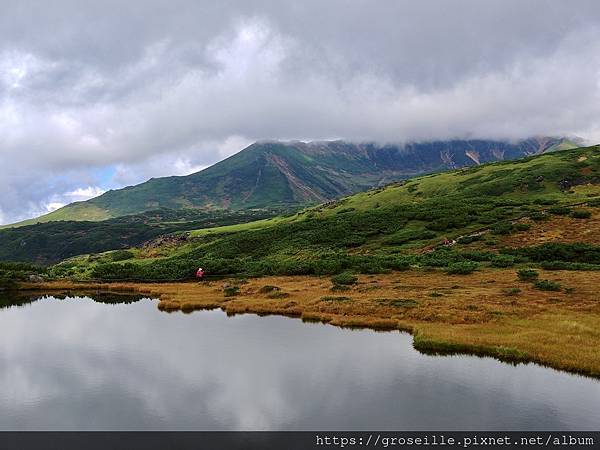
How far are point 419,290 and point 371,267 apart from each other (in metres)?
19.9

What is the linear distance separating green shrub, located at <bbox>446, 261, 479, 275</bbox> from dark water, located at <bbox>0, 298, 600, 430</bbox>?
101 feet

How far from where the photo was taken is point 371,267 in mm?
77312

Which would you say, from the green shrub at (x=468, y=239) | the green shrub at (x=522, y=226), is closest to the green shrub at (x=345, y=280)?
the green shrub at (x=468, y=239)

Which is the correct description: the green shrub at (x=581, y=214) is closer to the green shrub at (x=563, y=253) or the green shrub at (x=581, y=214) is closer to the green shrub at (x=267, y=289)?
the green shrub at (x=563, y=253)

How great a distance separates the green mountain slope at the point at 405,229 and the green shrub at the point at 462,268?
3634mm

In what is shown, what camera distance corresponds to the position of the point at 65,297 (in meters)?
74.4

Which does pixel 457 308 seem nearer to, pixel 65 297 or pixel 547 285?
pixel 547 285

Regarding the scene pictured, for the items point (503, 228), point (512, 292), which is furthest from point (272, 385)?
point (503, 228)

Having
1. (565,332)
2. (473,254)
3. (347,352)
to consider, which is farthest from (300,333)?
(473,254)

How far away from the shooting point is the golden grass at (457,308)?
112 feet

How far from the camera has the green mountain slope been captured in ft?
282

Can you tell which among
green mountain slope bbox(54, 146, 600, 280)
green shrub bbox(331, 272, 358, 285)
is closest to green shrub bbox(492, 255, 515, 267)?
green mountain slope bbox(54, 146, 600, 280)

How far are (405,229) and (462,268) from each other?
43634 millimetres

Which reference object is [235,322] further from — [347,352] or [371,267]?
[371,267]
